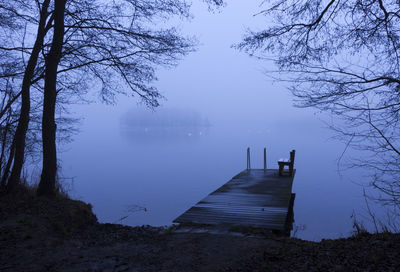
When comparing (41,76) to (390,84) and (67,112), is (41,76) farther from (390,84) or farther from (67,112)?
(390,84)

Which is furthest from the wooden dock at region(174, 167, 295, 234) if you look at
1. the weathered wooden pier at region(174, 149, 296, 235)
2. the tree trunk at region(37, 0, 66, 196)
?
the tree trunk at region(37, 0, 66, 196)

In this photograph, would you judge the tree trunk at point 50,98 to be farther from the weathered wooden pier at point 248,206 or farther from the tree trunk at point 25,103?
the weathered wooden pier at point 248,206

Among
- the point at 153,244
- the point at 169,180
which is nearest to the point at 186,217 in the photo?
the point at 153,244

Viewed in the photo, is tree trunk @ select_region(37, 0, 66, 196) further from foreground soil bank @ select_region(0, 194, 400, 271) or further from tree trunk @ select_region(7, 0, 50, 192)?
foreground soil bank @ select_region(0, 194, 400, 271)

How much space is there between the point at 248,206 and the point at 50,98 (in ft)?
20.3

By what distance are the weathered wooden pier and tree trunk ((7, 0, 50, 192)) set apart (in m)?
5.03

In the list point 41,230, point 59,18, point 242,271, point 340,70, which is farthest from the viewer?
point 59,18

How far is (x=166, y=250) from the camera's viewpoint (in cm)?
517

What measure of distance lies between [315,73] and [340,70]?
1.19ft

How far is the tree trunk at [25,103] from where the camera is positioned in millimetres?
8242

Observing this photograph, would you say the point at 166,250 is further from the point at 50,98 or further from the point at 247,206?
the point at 50,98

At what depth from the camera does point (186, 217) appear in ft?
23.8

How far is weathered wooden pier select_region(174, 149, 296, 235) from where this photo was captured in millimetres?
6865

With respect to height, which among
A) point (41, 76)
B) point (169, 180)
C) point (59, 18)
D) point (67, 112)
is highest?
point (59, 18)
